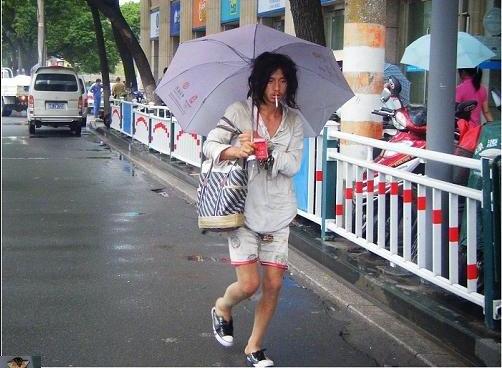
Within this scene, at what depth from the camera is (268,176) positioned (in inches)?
185

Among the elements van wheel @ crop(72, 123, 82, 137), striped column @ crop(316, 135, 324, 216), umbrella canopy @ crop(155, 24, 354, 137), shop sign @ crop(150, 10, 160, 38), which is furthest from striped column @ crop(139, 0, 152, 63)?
umbrella canopy @ crop(155, 24, 354, 137)

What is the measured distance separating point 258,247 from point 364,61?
14.0 feet

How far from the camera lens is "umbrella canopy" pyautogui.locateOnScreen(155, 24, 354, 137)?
4914 millimetres

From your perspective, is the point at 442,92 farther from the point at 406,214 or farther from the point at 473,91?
the point at 473,91

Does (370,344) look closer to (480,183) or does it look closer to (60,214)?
(480,183)

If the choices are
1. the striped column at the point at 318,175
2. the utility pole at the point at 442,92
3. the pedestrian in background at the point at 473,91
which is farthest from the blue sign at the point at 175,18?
the utility pole at the point at 442,92

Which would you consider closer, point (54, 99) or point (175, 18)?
point (54, 99)

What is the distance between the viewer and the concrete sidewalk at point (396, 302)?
16.3 feet

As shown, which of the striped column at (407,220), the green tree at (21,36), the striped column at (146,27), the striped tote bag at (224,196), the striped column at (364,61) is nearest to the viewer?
the striped tote bag at (224,196)

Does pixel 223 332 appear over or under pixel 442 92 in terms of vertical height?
under

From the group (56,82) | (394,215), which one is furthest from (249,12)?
(394,215)

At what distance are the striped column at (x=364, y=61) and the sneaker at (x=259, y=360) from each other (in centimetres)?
427

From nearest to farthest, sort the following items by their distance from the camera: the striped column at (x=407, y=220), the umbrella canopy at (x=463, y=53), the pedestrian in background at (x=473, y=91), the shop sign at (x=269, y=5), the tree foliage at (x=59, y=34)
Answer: the striped column at (x=407, y=220) < the umbrella canopy at (x=463, y=53) < the pedestrian in background at (x=473, y=91) < the shop sign at (x=269, y=5) < the tree foliage at (x=59, y=34)

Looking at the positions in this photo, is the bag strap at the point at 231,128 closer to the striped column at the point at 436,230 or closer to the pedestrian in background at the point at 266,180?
the pedestrian in background at the point at 266,180
